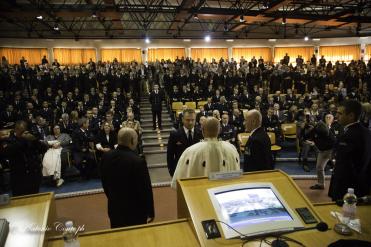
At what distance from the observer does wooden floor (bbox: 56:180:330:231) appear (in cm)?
459

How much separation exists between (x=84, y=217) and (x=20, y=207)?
306 centimetres

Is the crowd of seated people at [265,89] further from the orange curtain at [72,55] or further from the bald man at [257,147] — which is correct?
the orange curtain at [72,55]

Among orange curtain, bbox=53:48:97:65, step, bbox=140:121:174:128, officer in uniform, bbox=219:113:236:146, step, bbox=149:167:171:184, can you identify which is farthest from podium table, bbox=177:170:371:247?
orange curtain, bbox=53:48:97:65

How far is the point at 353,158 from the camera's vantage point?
2.66 meters

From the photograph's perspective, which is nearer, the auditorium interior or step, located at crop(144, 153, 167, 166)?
the auditorium interior

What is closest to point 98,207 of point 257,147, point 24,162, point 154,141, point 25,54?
point 24,162

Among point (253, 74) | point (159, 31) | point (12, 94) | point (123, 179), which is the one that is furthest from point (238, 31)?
point (123, 179)

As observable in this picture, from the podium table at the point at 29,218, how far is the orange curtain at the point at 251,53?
2044 cm

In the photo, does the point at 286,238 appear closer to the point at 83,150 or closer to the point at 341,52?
the point at 83,150

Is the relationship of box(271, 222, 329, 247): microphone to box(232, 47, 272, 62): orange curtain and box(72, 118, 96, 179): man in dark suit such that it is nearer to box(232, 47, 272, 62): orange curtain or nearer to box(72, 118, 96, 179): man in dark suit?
box(72, 118, 96, 179): man in dark suit

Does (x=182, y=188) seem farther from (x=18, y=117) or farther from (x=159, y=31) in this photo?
(x=159, y=31)

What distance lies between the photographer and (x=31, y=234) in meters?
1.63

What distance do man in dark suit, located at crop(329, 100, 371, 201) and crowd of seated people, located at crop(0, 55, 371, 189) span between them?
5156mm

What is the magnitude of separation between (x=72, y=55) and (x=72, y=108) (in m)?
10.3
